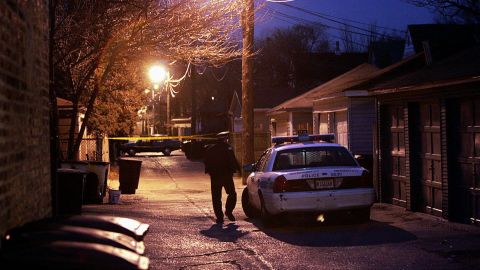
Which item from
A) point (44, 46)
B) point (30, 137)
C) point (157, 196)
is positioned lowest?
point (157, 196)

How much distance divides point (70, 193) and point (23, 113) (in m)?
7.95

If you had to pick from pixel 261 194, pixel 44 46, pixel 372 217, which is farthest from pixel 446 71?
pixel 44 46

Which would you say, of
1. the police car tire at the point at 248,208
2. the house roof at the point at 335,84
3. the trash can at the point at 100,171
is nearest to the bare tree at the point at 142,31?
the trash can at the point at 100,171

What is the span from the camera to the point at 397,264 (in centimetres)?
888

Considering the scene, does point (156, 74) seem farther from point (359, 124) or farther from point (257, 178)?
point (257, 178)

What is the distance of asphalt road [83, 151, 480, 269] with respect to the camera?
913 centimetres

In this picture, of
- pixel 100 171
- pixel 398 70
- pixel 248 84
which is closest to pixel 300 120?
pixel 248 84

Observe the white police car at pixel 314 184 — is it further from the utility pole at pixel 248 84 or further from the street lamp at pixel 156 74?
the street lamp at pixel 156 74

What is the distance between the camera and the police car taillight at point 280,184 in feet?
39.5

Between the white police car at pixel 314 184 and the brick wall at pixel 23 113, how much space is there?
5.07 metres

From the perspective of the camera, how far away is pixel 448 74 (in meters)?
12.2

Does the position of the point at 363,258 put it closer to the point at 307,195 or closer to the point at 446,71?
the point at 307,195

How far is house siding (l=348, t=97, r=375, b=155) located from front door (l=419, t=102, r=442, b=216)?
8.62 metres

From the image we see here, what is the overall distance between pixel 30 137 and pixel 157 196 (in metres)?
14.4
